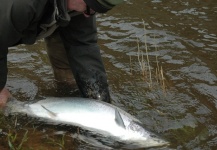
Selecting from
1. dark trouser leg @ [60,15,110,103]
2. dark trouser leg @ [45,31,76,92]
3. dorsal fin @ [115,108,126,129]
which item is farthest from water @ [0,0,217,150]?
dark trouser leg @ [60,15,110,103]

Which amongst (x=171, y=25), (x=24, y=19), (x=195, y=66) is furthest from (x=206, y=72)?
(x=24, y=19)

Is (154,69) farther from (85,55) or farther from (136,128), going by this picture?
(136,128)

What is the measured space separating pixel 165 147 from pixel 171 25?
12.3ft

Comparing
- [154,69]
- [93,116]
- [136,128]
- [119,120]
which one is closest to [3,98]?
[93,116]

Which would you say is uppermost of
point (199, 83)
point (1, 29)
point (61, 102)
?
point (1, 29)

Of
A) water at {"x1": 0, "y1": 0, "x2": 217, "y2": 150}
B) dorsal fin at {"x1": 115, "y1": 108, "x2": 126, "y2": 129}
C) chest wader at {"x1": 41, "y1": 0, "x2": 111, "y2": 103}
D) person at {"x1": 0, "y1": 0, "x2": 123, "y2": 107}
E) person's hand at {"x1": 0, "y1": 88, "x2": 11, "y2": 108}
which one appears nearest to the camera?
person at {"x1": 0, "y1": 0, "x2": 123, "y2": 107}

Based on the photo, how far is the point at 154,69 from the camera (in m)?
6.42

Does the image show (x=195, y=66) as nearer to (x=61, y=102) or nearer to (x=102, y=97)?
(x=102, y=97)

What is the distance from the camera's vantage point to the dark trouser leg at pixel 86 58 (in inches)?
202

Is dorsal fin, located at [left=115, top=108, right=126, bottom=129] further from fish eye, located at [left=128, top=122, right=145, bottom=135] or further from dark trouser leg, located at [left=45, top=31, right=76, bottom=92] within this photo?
dark trouser leg, located at [left=45, top=31, right=76, bottom=92]

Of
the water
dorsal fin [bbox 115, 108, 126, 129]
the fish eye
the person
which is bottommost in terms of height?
the water

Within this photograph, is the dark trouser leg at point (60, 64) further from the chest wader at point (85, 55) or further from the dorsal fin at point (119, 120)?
the dorsal fin at point (119, 120)

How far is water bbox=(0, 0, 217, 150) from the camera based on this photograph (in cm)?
489

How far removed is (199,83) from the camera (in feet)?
19.7
